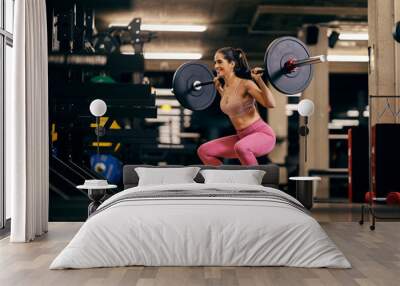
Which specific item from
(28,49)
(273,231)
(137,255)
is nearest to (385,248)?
(273,231)

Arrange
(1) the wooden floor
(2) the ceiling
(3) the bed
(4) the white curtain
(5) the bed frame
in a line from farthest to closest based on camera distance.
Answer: (2) the ceiling
(5) the bed frame
(4) the white curtain
(3) the bed
(1) the wooden floor

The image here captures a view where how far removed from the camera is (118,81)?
6961 millimetres

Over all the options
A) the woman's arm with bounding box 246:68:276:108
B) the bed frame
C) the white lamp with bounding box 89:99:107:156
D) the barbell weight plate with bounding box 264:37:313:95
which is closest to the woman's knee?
the bed frame

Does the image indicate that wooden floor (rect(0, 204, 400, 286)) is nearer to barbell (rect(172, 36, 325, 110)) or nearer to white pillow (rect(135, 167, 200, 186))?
white pillow (rect(135, 167, 200, 186))

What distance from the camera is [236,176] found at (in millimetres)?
6062

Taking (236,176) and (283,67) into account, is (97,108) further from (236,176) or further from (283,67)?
(283,67)

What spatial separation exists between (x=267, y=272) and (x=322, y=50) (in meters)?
3.77

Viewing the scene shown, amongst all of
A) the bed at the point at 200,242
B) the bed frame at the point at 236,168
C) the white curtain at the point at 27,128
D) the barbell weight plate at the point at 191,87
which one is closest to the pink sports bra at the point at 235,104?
the barbell weight plate at the point at 191,87

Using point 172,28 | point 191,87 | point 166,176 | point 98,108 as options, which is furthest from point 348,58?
point 98,108

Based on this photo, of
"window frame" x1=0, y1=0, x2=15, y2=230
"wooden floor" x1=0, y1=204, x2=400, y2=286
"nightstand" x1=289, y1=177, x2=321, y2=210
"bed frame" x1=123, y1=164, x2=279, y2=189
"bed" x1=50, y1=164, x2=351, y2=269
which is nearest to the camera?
"wooden floor" x1=0, y1=204, x2=400, y2=286

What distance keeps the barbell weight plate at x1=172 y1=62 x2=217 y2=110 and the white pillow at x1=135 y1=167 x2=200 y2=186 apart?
900 millimetres

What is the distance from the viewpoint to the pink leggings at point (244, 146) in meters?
6.82

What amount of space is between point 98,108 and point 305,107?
2.43m

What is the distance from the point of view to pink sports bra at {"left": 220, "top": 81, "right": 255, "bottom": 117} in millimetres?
6789
